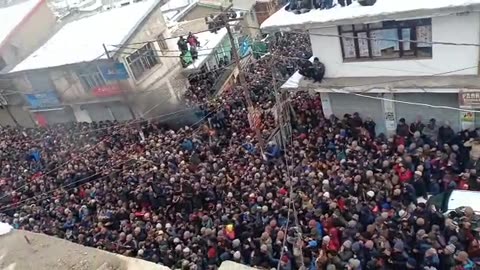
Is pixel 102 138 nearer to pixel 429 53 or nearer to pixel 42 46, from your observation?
pixel 42 46

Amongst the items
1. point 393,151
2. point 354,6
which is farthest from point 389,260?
point 354,6

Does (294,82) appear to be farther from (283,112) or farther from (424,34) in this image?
(424,34)

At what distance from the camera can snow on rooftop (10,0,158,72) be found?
1942cm

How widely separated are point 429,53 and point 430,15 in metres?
1.47

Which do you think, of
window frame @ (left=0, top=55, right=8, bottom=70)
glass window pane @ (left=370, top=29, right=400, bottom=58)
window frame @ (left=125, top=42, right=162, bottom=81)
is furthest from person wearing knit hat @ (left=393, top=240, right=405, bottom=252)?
window frame @ (left=0, top=55, right=8, bottom=70)

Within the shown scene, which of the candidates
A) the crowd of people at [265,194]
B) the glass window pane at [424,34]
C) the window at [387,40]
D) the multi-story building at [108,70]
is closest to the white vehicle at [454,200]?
the crowd of people at [265,194]

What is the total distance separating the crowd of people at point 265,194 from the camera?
929cm

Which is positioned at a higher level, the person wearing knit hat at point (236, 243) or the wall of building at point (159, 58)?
the wall of building at point (159, 58)

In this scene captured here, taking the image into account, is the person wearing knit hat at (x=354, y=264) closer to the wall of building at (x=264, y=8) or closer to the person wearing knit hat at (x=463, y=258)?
the person wearing knit hat at (x=463, y=258)

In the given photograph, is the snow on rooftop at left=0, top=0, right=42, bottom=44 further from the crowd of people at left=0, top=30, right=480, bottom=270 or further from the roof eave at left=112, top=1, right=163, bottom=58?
the crowd of people at left=0, top=30, right=480, bottom=270

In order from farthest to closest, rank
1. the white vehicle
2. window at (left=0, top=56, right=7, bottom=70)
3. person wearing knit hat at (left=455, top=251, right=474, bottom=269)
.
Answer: window at (left=0, top=56, right=7, bottom=70) → the white vehicle → person wearing knit hat at (left=455, top=251, right=474, bottom=269)

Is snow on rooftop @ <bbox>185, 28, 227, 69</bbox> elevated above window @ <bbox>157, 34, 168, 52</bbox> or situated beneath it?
situated beneath

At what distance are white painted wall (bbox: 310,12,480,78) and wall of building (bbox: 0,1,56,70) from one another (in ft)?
52.8

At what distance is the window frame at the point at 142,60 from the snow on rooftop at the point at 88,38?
3.43ft
